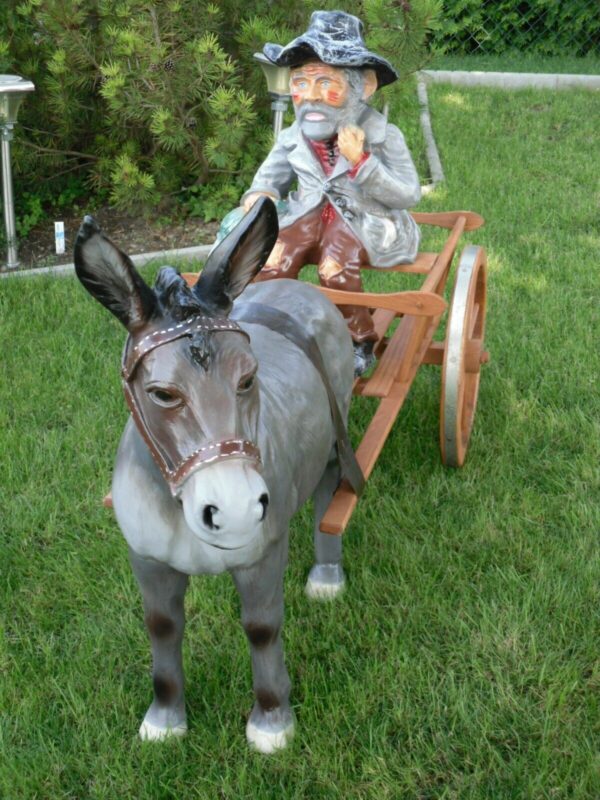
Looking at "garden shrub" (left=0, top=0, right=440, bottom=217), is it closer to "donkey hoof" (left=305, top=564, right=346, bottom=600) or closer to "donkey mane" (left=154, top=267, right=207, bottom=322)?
"donkey hoof" (left=305, top=564, right=346, bottom=600)

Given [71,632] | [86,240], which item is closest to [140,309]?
[86,240]

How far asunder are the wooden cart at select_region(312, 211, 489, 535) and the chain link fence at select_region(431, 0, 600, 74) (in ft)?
19.3

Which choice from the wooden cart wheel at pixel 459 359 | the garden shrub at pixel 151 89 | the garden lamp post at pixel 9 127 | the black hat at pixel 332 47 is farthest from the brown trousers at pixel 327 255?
the garden lamp post at pixel 9 127

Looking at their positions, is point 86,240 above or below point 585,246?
above

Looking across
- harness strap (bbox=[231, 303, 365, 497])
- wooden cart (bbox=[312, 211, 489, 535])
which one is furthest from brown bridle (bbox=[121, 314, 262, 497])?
wooden cart (bbox=[312, 211, 489, 535])

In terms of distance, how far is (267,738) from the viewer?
80.4 inches

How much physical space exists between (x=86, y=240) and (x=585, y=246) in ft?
13.4

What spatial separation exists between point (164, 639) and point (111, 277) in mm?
871

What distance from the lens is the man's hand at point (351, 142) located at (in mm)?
2705

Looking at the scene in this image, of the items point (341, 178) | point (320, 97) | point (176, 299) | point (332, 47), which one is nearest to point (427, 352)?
point (341, 178)

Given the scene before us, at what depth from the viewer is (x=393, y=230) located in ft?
9.53

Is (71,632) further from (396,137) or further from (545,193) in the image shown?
(545,193)

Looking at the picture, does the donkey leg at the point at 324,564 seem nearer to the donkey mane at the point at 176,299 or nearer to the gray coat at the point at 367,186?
the gray coat at the point at 367,186

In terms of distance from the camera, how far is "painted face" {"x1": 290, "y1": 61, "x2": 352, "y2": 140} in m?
2.65
